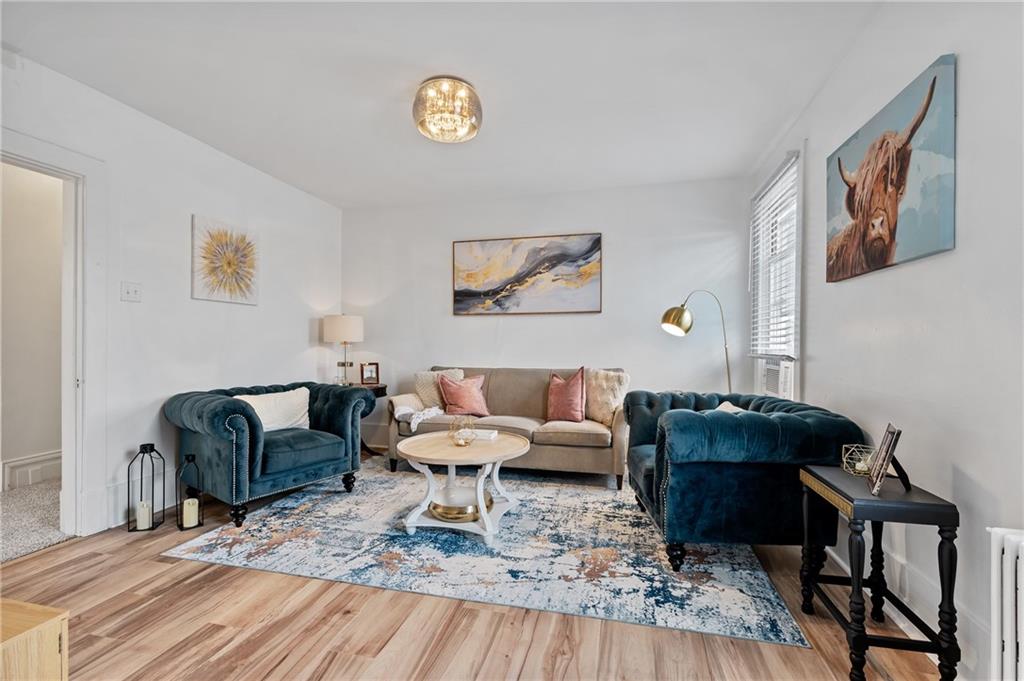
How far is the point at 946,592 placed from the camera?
146cm

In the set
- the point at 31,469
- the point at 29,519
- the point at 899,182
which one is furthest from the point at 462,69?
the point at 31,469

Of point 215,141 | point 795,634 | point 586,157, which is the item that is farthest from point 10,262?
point 795,634

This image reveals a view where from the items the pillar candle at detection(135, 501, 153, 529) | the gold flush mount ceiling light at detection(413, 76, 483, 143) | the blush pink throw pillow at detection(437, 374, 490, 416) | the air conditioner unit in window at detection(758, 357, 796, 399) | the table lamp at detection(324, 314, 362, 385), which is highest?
the gold flush mount ceiling light at detection(413, 76, 483, 143)

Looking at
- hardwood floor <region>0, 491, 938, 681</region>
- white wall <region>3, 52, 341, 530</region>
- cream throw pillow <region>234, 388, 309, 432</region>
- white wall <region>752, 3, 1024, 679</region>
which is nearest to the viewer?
white wall <region>752, 3, 1024, 679</region>

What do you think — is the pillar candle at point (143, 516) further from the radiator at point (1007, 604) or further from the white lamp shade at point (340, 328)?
the radiator at point (1007, 604)

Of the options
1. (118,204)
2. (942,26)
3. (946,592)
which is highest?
(942,26)

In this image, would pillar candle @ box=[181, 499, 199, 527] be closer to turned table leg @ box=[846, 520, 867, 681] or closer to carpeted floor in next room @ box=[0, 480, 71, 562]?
carpeted floor in next room @ box=[0, 480, 71, 562]

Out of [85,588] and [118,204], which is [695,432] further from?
[118,204]

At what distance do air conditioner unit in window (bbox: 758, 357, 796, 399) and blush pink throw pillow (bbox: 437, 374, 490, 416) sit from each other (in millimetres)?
2327

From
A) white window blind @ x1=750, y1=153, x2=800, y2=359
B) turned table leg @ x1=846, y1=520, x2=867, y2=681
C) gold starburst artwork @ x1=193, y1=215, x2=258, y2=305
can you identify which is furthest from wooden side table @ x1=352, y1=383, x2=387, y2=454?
turned table leg @ x1=846, y1=520, x2=867, y2=681

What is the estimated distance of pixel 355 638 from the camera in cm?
182

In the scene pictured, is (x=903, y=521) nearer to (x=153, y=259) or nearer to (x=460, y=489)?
(x=460, y=489)

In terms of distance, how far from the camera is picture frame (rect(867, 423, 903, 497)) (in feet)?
5.17

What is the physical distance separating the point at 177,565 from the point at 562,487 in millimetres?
2458
